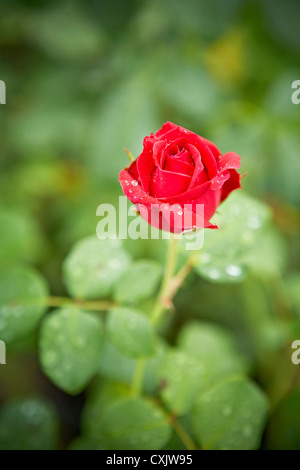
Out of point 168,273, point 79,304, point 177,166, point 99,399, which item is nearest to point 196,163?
point 177,166

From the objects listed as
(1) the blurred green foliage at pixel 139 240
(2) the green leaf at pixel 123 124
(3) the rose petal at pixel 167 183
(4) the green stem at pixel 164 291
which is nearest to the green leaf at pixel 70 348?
(1) the blurred green foliage at pixel 139 240

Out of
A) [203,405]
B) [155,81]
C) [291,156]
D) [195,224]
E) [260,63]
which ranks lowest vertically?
[203,405]

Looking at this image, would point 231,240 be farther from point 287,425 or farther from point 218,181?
point 287,425

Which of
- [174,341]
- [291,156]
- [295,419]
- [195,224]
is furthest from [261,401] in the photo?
[291,156]

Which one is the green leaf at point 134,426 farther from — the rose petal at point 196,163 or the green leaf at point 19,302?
the rose petal at point 196,163

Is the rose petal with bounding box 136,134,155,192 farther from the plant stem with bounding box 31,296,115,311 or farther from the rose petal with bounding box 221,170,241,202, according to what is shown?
the plant stem with bounding box 31,296,115,311
